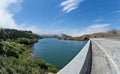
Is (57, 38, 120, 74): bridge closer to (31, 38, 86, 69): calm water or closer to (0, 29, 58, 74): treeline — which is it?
(0, 29, 58, 74): treeline

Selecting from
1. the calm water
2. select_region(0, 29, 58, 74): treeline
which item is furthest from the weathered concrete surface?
the calm water

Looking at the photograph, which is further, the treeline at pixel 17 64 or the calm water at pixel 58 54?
the calm water at pixel 58 54

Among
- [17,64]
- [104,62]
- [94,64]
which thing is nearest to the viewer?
[94,64]

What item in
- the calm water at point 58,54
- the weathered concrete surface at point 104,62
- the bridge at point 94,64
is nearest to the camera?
the weathered concrete surface at point 104,62

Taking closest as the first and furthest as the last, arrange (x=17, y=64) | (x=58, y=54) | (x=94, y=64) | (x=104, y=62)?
(x=94, y=64) < (x=104, y=62) < (x=17, y=64) < (x=58, y=54)

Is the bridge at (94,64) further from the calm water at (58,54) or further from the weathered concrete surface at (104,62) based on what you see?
the calm water at (58,54)

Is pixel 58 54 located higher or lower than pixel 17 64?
lower

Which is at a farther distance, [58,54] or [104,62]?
[58,54]

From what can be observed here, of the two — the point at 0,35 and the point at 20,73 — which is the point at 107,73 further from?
the point at 0,35

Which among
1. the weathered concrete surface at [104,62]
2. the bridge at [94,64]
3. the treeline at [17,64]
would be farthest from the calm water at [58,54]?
the bridge at [94,64]

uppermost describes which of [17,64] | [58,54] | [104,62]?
[104,62]

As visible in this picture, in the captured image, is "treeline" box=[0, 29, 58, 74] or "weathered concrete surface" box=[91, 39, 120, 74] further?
"treeline" box=[0, 29, 58, 74]

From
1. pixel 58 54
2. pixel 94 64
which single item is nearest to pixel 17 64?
pixel 94 64

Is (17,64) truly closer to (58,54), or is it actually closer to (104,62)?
(104,62)
